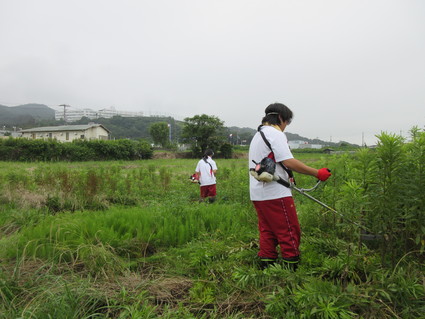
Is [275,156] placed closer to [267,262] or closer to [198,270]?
[267,262]

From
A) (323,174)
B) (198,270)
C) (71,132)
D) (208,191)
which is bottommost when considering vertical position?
(198,270)

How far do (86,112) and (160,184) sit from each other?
123050mm

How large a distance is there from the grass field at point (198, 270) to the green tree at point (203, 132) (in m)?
38.5

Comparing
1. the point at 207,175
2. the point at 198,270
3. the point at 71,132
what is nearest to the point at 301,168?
the point at 198,270

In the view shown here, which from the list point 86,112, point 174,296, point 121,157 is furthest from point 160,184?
point 86,112

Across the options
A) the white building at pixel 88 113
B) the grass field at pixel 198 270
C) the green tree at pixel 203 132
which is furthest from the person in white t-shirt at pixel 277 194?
the white building at pixel 88 113

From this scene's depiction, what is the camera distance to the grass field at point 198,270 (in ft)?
6.66

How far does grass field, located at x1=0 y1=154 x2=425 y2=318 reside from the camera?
6.66ft

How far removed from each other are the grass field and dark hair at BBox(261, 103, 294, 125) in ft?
2.98

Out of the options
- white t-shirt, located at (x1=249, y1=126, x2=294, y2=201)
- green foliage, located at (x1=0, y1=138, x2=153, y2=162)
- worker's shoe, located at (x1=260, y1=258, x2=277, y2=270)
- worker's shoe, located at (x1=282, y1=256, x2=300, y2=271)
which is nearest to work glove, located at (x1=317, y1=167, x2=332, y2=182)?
white t-shirt, located at (x1=249, y1=126, x2=294, y2=201)

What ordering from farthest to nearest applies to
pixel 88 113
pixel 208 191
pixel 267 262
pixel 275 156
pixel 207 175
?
1. pixel 88 113
2. pixel 208 191
3. pixel 207 175
4. pixel 267 262
5. pixel 275 156

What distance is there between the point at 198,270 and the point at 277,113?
1.91m

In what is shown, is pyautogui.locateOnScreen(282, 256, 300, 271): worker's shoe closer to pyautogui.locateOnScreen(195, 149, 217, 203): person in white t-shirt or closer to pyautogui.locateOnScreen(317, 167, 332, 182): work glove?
pyautogui.locateOnScreen(317, 167, 332, 182): work glove

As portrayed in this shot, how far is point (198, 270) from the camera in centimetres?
301
